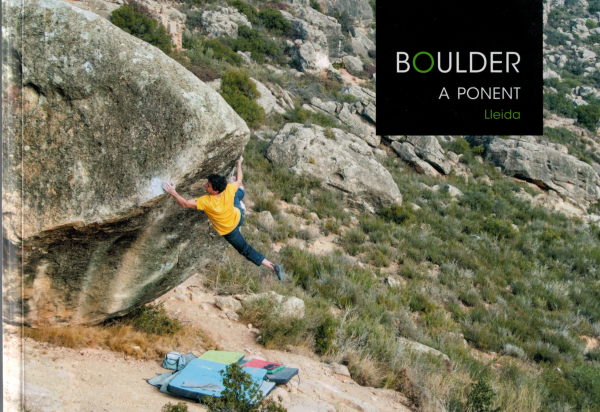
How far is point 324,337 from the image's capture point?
202 inches

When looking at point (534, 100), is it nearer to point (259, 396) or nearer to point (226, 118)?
point (226, 118)

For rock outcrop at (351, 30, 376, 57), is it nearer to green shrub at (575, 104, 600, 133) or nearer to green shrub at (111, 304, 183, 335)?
green shrub at (575, 104, 600, 133)

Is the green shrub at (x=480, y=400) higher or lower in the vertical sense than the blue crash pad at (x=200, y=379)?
lower

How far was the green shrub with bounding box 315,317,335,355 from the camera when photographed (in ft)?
16.5

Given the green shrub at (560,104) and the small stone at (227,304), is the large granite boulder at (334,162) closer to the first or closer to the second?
the small stone at (227,304)

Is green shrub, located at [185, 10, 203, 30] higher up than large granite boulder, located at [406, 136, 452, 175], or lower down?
higher up

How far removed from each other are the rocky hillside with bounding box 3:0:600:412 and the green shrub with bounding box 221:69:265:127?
8 cm

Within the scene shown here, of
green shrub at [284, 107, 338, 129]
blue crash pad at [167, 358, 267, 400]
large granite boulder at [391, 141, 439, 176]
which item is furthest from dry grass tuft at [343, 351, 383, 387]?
large granite boulder at [391, 141, 439, 176]

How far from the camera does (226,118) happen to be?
10.7ft

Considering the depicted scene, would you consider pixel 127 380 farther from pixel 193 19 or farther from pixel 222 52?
pixel 193 19

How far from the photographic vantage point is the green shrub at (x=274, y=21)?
84.3 feet

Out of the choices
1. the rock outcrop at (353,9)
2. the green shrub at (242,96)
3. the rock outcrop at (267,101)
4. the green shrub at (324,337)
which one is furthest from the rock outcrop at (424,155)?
the rock outcrop at (353,9)

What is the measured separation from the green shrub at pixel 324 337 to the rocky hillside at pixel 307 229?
0.03 m

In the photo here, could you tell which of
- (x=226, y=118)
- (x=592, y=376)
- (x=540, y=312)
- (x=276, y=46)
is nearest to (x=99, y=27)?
(x=226, y=118)
